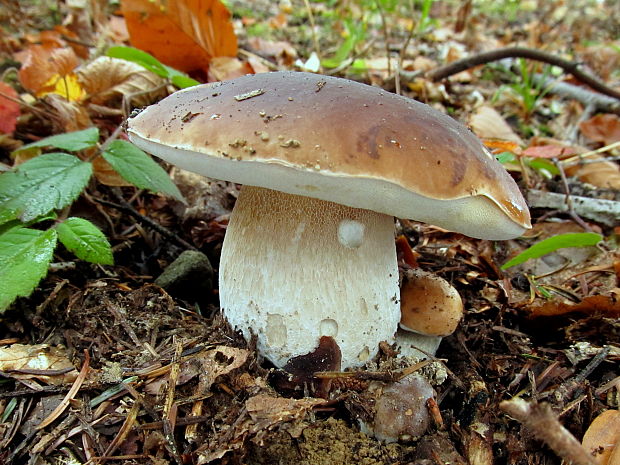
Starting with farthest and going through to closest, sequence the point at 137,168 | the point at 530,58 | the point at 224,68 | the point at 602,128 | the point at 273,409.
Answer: the point at 602,128, the point at 530,58, the point at 224,68, the point at 137,168, the point at 273,409

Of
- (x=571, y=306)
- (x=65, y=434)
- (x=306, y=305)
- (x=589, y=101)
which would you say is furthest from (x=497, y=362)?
(x=589, y=101)

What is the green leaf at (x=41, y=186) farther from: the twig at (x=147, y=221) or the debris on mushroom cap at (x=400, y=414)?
the debris on mushroom cap at (x=400, y=414)

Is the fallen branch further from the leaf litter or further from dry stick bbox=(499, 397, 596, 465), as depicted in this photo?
dry stick bbox=(499, 397, 596, 465)

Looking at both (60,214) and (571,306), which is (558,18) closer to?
(571,306)

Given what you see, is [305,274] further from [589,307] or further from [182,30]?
[182,30]

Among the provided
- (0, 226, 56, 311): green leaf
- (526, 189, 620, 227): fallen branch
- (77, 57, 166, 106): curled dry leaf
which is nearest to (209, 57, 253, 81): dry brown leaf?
(77, 57, 166, 106): curled dry leaf

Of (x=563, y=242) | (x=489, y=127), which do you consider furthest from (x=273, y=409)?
(x=489, y=127)

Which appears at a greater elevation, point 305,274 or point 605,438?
point 305,274

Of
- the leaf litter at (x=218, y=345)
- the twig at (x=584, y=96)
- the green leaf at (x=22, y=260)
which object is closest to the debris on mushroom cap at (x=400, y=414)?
the leaf litter at (x=218, y=345)
